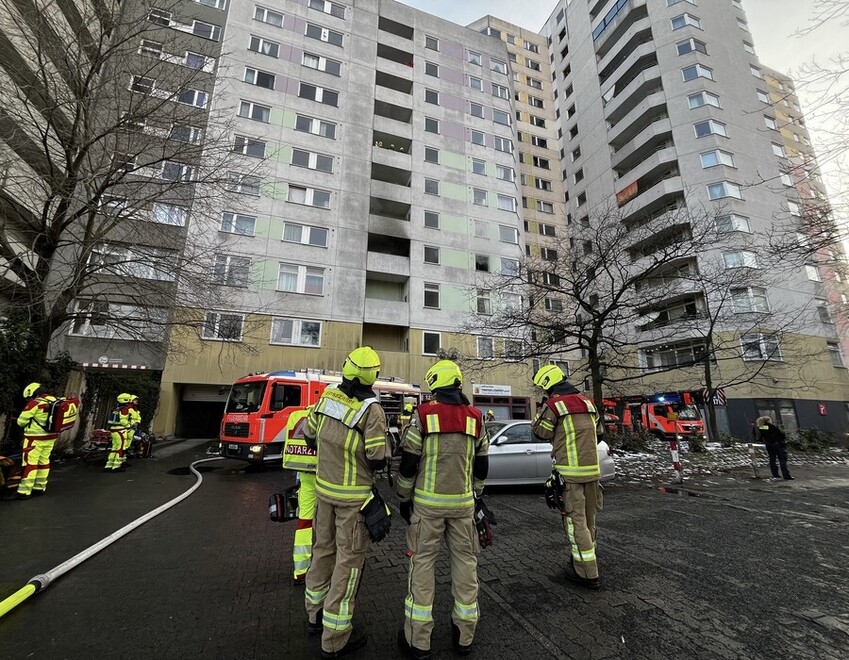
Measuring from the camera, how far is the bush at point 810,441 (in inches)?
664

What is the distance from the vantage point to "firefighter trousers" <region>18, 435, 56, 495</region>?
22.4 ft

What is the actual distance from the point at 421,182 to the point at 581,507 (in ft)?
80.6

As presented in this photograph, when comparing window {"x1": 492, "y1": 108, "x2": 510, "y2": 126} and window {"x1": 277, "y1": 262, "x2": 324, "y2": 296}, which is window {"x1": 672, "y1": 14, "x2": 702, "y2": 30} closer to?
window {"x1": 492, "y1": 108, "x2": 510, "y2": 126}

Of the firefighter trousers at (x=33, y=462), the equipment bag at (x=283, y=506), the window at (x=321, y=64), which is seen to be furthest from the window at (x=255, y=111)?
the equipment bag at (x=283, y=506)

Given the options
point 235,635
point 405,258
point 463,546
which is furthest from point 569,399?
point 405,258

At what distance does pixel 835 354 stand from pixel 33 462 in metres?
41.8

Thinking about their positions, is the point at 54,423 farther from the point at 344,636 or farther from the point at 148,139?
the point at 344,636

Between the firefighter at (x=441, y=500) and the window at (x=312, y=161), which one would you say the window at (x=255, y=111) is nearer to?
the window at (x=312, y=161)

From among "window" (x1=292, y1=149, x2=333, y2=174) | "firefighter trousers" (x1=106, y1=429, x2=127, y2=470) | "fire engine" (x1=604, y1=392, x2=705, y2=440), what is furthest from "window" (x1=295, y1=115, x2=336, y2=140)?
"fire engine" (x1=604, y1=392, x2=705, y2=440)

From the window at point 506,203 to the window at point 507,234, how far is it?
1566mm

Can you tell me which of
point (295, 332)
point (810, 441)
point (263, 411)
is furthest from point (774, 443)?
point (295, 332)

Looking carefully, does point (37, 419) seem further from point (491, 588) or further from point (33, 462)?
point (491, 588)

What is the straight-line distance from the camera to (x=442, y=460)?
114 inches

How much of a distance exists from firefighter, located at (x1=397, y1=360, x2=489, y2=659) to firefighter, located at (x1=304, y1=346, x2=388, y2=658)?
292mm
